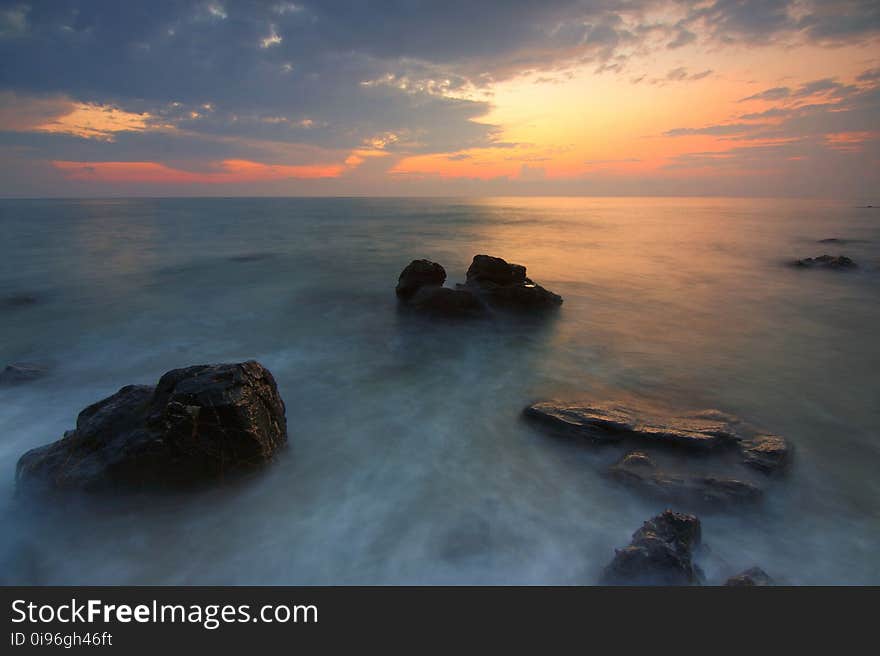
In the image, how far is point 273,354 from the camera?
10.4 metres

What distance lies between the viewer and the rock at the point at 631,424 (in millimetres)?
6199

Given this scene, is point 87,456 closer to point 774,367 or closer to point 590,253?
point 774,367

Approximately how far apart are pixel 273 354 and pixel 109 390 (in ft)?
10.0

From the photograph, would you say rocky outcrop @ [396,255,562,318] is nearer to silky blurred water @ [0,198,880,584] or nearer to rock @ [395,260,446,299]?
rock @ [395,260,446,299]

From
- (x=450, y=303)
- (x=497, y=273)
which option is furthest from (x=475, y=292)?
(x=450, y=303)

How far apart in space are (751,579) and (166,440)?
605cm

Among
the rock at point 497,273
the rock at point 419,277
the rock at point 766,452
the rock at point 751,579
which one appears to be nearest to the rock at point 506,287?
the rock at point 497,273

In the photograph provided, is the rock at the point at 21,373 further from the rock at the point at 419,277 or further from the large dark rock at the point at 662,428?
the large dark rock at the point at 662,428

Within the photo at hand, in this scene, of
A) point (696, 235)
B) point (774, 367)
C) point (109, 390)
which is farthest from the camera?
point (696, 235)

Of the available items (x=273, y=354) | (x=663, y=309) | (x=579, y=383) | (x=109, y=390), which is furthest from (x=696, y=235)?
(x=109, y=390)

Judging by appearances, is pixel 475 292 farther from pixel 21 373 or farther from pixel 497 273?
pixel 21 373

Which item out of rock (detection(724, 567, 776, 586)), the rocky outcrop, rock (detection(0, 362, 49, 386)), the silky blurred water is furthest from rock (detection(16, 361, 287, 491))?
the rocky outcrop

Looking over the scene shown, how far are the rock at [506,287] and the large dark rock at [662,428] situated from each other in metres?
6.12

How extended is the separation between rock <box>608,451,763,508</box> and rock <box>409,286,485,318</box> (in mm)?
7459
